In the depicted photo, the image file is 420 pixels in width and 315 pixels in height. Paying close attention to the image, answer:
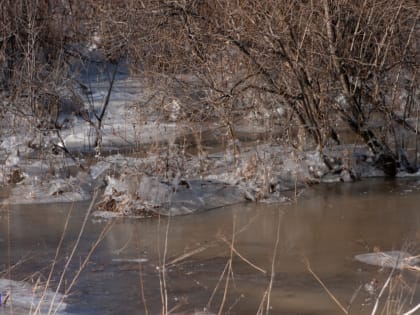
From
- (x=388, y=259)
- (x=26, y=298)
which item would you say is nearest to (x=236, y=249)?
(x=388, y=259)

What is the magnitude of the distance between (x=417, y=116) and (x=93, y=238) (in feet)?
17.0

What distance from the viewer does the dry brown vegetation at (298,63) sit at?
1079cm

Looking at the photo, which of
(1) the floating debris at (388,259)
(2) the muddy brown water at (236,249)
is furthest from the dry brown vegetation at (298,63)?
(1) the floating debris at (388,259)

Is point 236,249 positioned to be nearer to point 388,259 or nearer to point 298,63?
point 388,259

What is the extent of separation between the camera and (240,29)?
35.3ft

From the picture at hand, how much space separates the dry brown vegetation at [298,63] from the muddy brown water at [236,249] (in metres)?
1.11

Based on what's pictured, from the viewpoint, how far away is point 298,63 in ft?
35.3

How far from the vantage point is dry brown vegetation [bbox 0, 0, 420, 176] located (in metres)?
10.8

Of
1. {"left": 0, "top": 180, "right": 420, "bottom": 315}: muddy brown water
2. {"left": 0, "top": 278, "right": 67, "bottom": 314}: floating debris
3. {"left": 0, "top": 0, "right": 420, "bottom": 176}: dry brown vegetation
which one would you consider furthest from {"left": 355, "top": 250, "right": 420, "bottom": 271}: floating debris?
{"left": 0, "top": 0, "right": 420, "bottom": 176}: dry brown vegetation

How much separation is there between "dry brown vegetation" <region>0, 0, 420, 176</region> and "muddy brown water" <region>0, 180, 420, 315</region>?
111 cm

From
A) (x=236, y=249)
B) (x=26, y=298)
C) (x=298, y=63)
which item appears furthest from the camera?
(x=298, y=63)

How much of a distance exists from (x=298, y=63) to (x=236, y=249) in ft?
12.1

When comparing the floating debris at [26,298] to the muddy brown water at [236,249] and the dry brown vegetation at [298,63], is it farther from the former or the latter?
A: the dry brown vegetation at [298,63]

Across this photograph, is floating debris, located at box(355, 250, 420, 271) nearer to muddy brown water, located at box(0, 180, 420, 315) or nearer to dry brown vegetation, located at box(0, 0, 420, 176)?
muddy brown water, located at box(0, 180, 420, 315)
